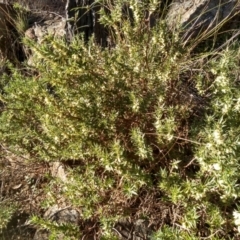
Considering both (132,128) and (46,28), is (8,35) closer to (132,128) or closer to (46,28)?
(46,28)

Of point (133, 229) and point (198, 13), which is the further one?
point (198, 13)

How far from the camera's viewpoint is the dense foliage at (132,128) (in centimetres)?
187

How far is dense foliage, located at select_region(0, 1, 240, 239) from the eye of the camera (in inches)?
73.4

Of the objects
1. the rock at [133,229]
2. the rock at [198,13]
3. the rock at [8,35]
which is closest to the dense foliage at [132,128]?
the rock at [133,229]

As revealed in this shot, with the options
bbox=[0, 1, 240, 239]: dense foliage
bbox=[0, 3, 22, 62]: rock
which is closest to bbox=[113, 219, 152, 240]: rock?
bbox=[0, 1, 240, 239]: dense foliage

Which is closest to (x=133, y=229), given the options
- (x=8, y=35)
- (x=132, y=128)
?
(x=132, y=128)

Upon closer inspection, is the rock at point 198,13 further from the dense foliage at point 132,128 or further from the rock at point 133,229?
the rock at point 133,229

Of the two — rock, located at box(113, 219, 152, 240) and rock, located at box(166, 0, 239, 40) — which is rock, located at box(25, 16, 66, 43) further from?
rock, located at box(113, 219, 152, 240)

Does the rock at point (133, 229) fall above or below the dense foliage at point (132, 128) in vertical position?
below

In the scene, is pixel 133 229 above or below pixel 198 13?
below

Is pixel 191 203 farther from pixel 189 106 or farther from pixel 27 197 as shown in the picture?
pixel 27 197

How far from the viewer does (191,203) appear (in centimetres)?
184

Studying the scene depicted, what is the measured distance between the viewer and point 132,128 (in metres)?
2.05

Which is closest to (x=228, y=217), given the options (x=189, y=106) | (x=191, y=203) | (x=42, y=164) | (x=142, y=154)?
(x=191, y=203)
